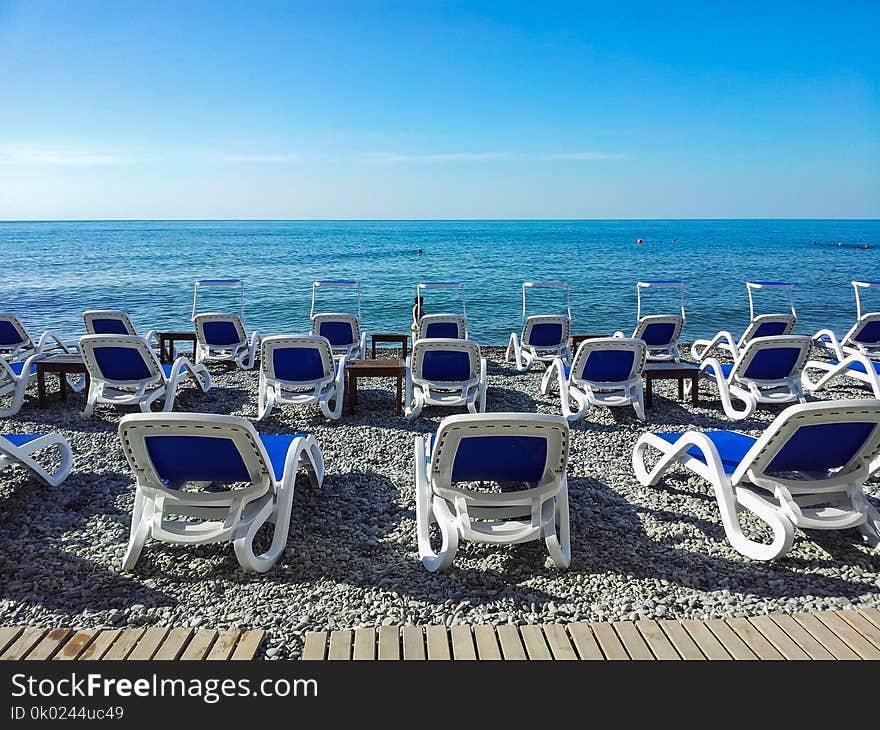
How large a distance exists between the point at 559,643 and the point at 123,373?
5560 mm

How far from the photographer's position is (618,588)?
3184 millimetres

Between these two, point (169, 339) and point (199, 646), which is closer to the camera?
point (199, 646)

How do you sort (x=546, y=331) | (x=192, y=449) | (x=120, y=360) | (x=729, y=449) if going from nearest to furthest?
1. (x=192, y=449)
2. (x=729, y=449)
3. (x=120, y=360)
4. (x=546, y=331)

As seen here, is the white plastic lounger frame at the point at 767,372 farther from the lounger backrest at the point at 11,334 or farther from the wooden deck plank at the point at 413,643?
the lounger backrest at the point at 11,334

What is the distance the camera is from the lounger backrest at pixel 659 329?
27.4ft

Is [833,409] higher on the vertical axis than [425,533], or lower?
higher

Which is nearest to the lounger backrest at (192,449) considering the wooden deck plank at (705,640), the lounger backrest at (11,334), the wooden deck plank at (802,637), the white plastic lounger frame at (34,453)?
the white plastic lounger frame at (34,453)

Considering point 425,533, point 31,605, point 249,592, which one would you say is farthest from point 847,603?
point 31,605

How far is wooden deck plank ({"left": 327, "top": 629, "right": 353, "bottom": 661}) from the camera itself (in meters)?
2.40

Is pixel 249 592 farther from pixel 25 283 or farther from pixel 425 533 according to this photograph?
pixel 25 283

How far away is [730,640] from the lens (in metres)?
2.50

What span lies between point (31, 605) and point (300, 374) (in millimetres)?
3631

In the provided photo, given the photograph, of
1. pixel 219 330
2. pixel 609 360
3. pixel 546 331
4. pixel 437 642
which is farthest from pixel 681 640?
pixel 219 330

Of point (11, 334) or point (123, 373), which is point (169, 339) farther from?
point (123, 373)
